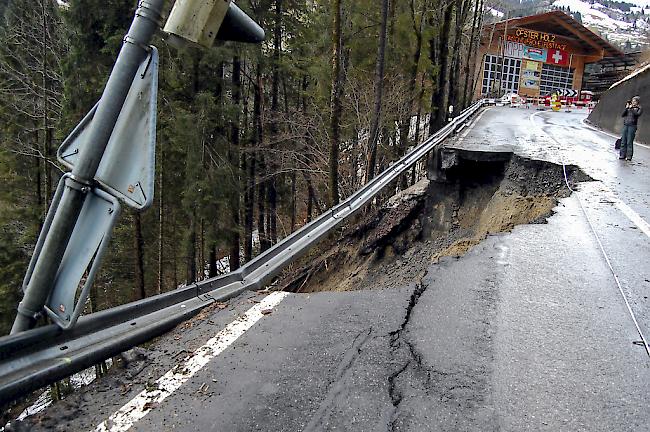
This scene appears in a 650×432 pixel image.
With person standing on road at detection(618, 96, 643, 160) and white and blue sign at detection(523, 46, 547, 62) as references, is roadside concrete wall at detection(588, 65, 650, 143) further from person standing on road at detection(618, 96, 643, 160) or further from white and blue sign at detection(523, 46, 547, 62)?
white and blue sign at detection(523, 46, 547, 62)

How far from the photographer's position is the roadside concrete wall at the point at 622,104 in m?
16.6

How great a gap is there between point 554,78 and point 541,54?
3.90 meters

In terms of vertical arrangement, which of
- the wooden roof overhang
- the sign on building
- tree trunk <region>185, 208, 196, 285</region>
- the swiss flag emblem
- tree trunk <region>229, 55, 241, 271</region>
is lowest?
tree trunk <region>185, 208, 196, 285</region>

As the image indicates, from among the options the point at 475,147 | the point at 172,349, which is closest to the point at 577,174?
the point at 475,147

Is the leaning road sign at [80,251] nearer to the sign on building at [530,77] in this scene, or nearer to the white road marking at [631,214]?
the white road marking at [631,214]

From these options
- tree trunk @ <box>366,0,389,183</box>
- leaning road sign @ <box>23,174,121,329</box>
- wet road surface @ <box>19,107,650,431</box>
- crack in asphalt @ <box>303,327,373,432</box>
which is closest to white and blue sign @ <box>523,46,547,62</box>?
tree trunk @ <box>366,0,389,183</box>

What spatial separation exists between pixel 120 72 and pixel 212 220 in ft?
53.7

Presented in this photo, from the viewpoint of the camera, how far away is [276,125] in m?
20.7

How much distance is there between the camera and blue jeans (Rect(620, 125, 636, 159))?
37.3 ft

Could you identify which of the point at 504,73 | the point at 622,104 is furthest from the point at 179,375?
the point at 504,73

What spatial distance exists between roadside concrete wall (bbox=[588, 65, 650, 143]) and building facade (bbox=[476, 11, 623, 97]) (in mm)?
27609

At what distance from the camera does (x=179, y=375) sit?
98.7 inches

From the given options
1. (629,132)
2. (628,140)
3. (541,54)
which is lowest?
(628,140)

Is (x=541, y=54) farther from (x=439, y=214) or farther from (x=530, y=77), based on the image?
(x=439, y=214)
